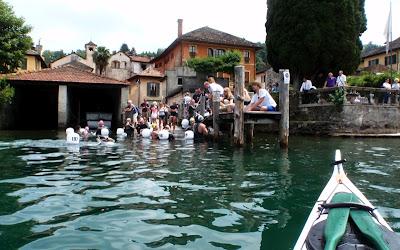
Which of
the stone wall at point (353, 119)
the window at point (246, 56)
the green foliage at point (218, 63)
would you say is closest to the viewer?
the stone wall at point (353, 119)

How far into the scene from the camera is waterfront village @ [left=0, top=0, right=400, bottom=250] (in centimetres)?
445

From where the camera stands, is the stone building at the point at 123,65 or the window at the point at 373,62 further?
the stone building at the point at 123,65

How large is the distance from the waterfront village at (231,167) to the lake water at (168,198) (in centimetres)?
3

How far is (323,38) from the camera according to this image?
29547 mm

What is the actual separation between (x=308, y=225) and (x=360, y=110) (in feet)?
72.4

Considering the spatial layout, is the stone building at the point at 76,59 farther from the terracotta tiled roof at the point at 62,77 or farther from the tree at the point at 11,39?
the tree at the point at 11,39

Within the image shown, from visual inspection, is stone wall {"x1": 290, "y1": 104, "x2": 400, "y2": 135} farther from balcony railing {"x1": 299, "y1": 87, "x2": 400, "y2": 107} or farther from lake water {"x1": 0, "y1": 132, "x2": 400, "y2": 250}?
lake water {"x1": 0, "y1": 132, "x2": 400, "y2": 250}

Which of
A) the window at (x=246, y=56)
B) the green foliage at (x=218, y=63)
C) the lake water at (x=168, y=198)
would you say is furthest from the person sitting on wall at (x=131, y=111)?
the window at (x=246, y=56)

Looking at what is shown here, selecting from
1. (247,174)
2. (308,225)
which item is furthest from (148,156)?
(308,225)

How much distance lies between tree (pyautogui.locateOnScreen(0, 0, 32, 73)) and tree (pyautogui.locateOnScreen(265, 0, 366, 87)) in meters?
19.9

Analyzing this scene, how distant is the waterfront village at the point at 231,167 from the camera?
14.6 ft

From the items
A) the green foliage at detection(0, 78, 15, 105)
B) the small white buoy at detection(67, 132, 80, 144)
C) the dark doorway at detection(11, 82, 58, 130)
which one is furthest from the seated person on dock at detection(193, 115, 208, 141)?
the dark doorway at detection(11, 82, 58, 130)

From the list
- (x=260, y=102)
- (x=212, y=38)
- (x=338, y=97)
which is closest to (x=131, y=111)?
(x=338, y=97)

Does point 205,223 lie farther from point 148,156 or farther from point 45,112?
point 45,112
